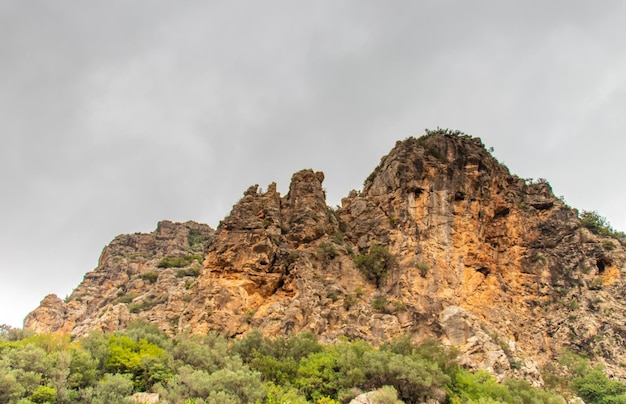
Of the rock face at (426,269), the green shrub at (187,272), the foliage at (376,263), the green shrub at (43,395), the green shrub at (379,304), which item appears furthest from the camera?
the green shrub at (187,272)

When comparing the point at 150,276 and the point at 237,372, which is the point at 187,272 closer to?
the point at 150,276

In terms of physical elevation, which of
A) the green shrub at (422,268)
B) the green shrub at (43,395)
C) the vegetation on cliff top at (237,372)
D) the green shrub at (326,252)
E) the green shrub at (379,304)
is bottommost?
the green shrub at (43,395)

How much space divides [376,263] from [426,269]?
3.97 meters

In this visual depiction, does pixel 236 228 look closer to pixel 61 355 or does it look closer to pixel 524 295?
pixel 61 355

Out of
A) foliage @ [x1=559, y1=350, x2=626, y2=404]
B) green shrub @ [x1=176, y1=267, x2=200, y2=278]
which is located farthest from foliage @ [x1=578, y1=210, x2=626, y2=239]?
green shrub @ [x1=176, y1=267, x2=200, y2=278]

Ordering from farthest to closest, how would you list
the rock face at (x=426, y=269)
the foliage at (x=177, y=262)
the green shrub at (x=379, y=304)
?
the foliage at (x=177, y=262), the green shrub at (x=379, y=304), the rock face at (x=426, y=269)

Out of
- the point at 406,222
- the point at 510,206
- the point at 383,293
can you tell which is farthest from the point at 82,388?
the point at 510,206

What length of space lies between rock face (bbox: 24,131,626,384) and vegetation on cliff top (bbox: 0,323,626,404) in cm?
312

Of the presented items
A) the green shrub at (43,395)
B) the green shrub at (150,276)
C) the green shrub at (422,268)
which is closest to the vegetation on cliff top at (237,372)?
the green shrub at (43,395)

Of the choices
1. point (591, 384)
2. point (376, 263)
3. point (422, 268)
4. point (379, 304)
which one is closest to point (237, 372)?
point (379, 304)

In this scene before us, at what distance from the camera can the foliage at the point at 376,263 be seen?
116 ft

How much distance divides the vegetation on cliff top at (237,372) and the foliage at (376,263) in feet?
25.0

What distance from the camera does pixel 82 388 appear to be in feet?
64.1

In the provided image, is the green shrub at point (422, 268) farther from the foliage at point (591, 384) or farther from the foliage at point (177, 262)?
the foliage at point (177, 262)
